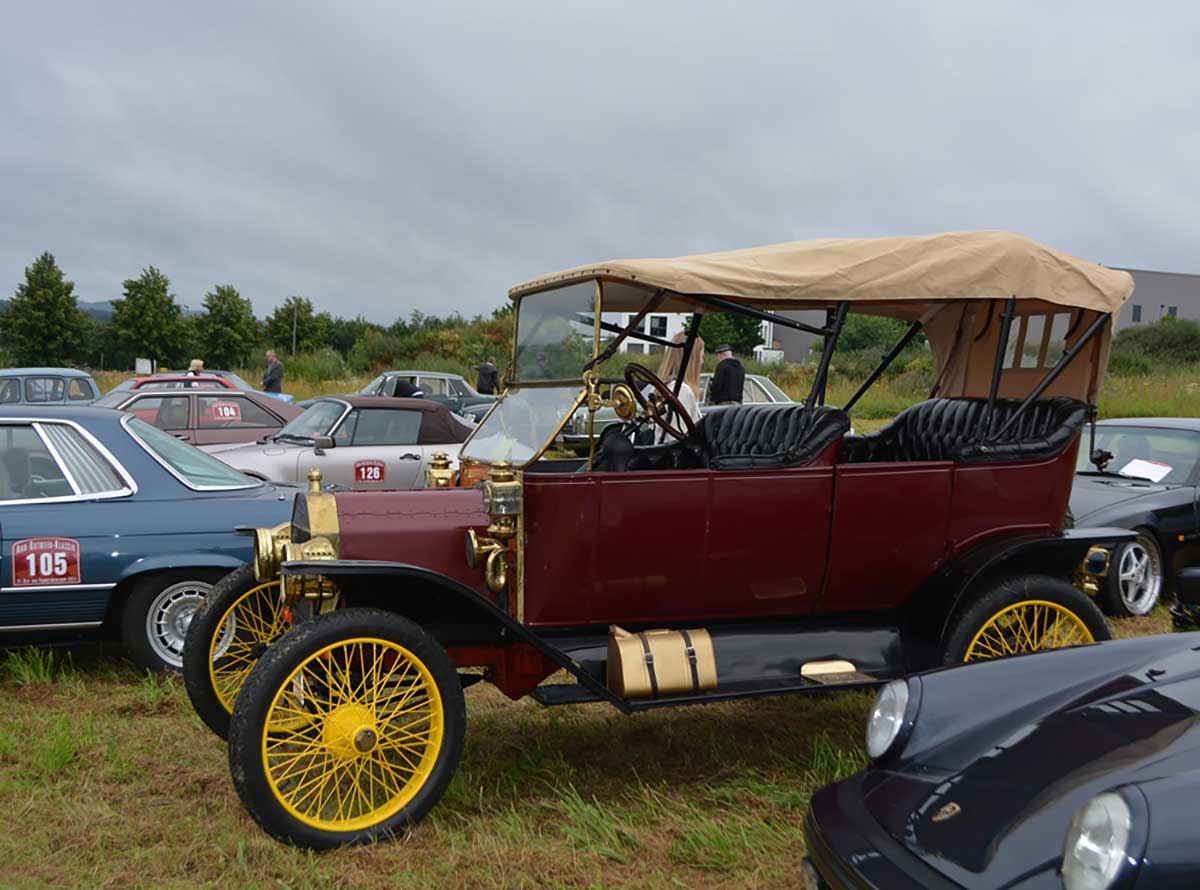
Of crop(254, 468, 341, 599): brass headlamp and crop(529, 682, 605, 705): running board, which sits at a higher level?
crop(254, 468, 341, 599): brass headlamp

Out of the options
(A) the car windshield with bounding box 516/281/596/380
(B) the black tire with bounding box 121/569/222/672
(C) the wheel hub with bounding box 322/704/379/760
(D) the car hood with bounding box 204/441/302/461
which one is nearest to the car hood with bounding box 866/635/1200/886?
(C) the wheel hub with bounding box 322/704/379/760

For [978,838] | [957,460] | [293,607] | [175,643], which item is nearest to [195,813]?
[293,607]

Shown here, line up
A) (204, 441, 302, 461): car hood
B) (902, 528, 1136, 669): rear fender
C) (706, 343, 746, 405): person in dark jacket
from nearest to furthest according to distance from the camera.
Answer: (902, 528, 1136, 669): rear fender → (204, 441, 302, 461): car hood → (706, 343, 746, 405): person in dark jacket

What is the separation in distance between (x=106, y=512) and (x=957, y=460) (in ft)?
13.8

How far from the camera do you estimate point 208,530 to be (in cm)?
529

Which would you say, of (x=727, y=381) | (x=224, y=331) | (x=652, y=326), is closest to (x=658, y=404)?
(x=652, y=326)

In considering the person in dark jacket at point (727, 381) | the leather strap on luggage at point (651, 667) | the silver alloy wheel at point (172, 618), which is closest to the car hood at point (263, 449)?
the person in dark jacket at point (727, 381)

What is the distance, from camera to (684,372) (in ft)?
19.1

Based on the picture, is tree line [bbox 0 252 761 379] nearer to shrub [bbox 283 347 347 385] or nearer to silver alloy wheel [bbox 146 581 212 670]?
shrub [bbox 283 347 347 385]

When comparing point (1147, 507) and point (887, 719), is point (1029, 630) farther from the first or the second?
point (1147, 507)

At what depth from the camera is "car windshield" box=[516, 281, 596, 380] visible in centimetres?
444

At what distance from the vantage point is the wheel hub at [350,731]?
3561 mm

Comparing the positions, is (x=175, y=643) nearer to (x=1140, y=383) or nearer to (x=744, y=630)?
(x=744, y=630)

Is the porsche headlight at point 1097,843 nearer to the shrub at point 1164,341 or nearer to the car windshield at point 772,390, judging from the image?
the car windshield at point 772,390
